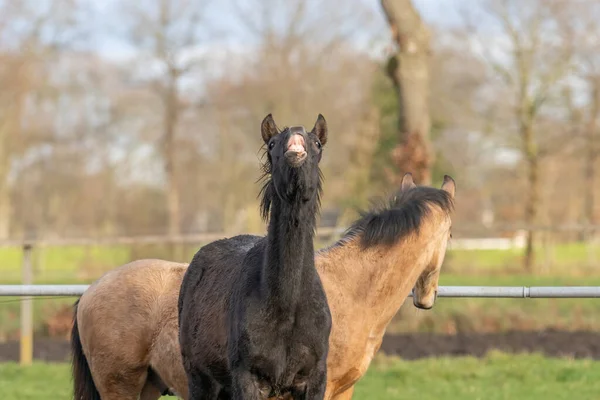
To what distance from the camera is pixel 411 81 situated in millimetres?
14781

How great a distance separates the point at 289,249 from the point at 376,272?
5.11ft

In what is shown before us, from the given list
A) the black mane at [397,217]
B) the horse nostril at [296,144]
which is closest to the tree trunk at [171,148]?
the black mane at [397,217]

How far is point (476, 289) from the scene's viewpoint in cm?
657

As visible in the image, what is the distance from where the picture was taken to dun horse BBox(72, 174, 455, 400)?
5.47 meters

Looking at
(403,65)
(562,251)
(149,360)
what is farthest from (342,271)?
(562,251)

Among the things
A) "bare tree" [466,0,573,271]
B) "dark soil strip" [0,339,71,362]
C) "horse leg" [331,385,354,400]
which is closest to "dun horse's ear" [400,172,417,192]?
"horse leg" [331,385,354,400]

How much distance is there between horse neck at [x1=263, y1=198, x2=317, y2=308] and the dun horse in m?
Answer: 1.20

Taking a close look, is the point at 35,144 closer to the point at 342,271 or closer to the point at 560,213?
the point at 560,213

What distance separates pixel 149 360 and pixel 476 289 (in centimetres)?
238

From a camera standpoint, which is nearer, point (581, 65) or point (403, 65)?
point (403, 65)

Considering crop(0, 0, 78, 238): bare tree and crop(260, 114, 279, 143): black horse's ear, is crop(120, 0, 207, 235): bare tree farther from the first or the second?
crop(260, 114, 279, 143): black horse's ear

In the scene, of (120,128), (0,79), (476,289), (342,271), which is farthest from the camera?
(120,128)

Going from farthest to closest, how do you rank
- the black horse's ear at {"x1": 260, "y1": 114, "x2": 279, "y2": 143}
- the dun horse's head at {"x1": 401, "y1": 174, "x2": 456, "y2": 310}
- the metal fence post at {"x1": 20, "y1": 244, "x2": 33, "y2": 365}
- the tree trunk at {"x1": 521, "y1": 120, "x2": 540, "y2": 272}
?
the tree trunk at {"x1": 521, "y1": 120, "x2": 540, "y2": 272} < the metal fence post at {"x1": 20, "y1": 244, "x2": 33, "y2": 365} < the dun horse's head at {"x1": 401, "y1": 174, "x2": 456, "y2": 310} < the black horse's ear at {"x1": 260, "y1": 114, "x2": 279, "y2": 143}

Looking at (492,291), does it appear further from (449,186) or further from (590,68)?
(590,68)
